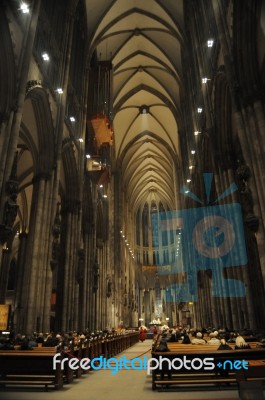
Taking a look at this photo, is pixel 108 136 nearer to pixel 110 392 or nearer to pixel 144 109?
pixel 144 109

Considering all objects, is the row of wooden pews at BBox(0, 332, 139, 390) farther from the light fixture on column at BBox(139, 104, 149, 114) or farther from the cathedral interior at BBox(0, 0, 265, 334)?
the light fixture on column at BBox(139, 104, 149, 114)

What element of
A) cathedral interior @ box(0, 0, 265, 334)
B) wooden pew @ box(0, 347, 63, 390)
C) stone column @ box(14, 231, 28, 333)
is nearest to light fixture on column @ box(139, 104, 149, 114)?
cathedral interior @ box(0, 0, 265, 334)

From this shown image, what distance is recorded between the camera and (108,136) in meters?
23.6

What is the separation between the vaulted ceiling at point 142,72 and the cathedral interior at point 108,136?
0.46ft

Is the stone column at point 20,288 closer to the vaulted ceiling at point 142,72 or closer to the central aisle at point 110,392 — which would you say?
the central aisle at point 110,392

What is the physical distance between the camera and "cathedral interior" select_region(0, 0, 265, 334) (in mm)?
10711

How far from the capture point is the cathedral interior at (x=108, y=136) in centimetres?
1071

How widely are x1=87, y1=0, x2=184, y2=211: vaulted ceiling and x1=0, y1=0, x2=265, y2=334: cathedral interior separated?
0.46 ft

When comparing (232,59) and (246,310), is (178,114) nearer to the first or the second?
(232,59)

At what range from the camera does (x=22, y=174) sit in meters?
23.3

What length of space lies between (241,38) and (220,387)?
11.1m

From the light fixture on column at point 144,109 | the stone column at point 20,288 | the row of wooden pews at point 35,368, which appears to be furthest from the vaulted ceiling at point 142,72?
the row of wooden pews at point 35,368

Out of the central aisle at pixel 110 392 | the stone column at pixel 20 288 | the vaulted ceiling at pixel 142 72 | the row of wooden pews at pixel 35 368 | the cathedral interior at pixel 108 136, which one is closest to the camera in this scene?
the central aisle at pixel 110 392

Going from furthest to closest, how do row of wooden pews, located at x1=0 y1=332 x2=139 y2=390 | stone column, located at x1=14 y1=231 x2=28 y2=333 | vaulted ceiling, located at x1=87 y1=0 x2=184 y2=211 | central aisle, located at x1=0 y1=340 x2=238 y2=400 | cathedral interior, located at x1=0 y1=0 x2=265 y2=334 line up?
vaulted ceiling, located at x1=87 y1=0 x2=184 y2=211 → stone column, located at x1=14 y1=231 x2=28 y2=333 → cathedral interior, located at x1=0 y1=0 x2=265 y2=334 → row of wooden pews, located at x1=0 y1=332 x2=139 y2=390 → central aisle, located at x1=0 y1=340 x2=238 y2=400
